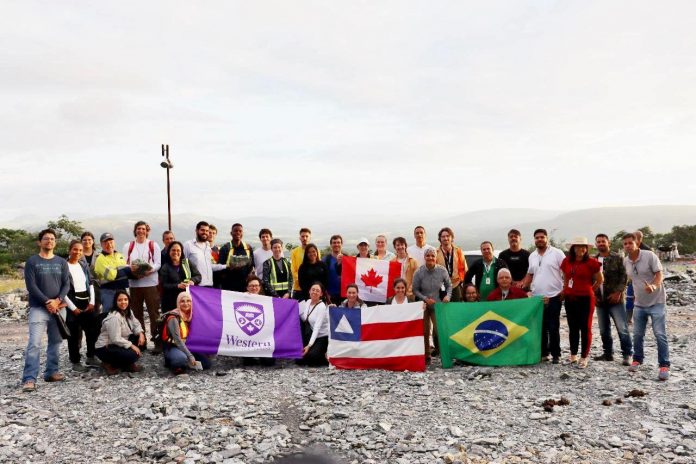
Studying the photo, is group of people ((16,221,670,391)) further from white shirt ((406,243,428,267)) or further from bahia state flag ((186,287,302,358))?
bahia state flag ((186,287,302,358))

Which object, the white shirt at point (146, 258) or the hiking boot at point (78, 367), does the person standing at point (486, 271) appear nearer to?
the white shirt at point (146, 258)

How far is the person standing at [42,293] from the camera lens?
8.60m

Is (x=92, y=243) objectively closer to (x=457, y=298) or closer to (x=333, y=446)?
(x=333, y=446)

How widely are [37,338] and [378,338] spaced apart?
5.85 metres

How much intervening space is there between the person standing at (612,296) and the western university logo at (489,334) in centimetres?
151

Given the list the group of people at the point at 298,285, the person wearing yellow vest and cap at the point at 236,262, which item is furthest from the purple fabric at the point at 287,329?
the person wearing yellow vest and cap at the point at 236,262

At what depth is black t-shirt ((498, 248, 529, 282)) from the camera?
1016cm

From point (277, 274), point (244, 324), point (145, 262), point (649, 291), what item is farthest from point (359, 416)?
point (649, 291)

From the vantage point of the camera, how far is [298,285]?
1086 centimetres

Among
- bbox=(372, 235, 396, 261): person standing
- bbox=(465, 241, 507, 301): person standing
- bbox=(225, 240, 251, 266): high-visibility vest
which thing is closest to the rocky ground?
bbox=(465, 241, 507, 301): person standing

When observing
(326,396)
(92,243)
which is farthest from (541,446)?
(92,243)

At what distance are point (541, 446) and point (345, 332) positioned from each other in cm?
429

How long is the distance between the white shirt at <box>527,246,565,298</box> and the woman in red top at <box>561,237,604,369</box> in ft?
0.41

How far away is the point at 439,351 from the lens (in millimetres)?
10719
